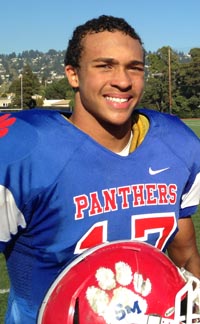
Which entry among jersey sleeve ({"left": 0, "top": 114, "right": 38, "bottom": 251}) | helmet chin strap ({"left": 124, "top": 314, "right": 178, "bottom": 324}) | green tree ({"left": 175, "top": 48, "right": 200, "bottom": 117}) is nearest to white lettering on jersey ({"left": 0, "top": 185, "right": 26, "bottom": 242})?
jersey sleeve ({"left": 0, "top": 114, "right": 38, "bottom": 251})

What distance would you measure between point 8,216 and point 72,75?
488mm

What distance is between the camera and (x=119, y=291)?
5.27ft

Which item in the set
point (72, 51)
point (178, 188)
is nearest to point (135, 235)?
point (178, 188)

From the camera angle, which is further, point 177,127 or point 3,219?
point 177,127

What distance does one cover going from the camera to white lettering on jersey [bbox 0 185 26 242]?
1812mm

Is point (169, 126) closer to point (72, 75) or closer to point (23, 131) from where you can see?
point (72, 75)

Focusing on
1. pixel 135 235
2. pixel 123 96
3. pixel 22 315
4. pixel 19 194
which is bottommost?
pixel 22 315

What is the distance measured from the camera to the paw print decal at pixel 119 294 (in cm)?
158

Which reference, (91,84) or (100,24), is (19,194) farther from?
(100,24)

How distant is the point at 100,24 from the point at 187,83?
50.0 metres

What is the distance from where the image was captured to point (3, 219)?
1833 millimetres

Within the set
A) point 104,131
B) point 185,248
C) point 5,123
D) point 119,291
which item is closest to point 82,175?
point 104,131

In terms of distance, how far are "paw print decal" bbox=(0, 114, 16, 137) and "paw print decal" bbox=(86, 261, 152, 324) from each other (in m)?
0.54

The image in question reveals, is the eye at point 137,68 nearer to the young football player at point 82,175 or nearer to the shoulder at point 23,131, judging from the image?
the young football player at point 82,175
